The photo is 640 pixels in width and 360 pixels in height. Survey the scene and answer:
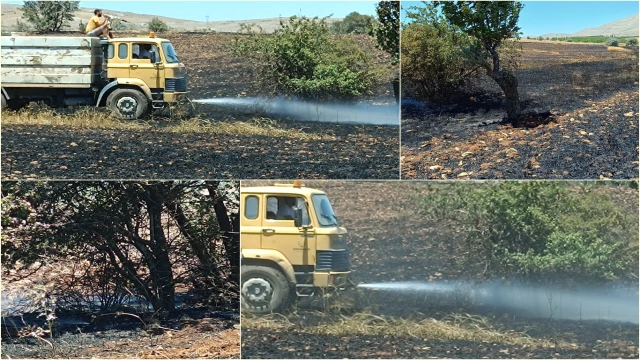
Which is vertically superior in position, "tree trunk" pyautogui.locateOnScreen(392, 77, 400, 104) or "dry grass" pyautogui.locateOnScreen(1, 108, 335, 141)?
"tree trunk" pyautogui.locateOnScreen(392, 77, 400, 104)

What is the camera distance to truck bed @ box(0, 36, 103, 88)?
35.4 ft

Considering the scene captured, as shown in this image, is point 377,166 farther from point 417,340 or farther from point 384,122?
point 417,340

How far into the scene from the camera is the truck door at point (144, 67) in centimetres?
1083

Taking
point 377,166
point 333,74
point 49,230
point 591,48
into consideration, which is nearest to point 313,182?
point 377,166

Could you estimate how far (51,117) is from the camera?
10984 millimetres

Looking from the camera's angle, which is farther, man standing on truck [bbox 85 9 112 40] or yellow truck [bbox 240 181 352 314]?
man standing on truck [bbox 85 9 112 40]

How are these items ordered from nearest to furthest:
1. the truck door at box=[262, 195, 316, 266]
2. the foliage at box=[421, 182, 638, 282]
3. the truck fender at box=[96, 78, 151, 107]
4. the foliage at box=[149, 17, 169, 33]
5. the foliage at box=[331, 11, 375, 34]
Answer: the truck door at box=[262, 195, 316, 266] → the foliage at box=[421, 182, 638, 282] → the foliage at box=[331, 11, 375, 34] → the truck fender at box=[96, 78, 151, 107] → the foliage at box=[149, 17, 169, 33]

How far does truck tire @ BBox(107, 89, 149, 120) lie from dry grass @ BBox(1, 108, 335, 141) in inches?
3.8

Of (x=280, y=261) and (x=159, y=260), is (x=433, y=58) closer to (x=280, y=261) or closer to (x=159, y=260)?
(x=280, y=261)

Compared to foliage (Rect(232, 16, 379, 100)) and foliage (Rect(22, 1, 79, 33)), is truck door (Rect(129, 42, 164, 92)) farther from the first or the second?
foliage (Rect(232, 16, 379, 100))

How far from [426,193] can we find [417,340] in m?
1.77

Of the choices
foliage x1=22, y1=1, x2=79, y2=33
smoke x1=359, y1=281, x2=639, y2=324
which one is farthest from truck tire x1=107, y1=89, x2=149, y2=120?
smoke x1=359, y1=281, x2=639, y2=324

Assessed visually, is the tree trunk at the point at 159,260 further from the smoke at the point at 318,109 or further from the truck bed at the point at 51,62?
the truck bed at the point at 51,62

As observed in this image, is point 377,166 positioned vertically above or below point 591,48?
below
